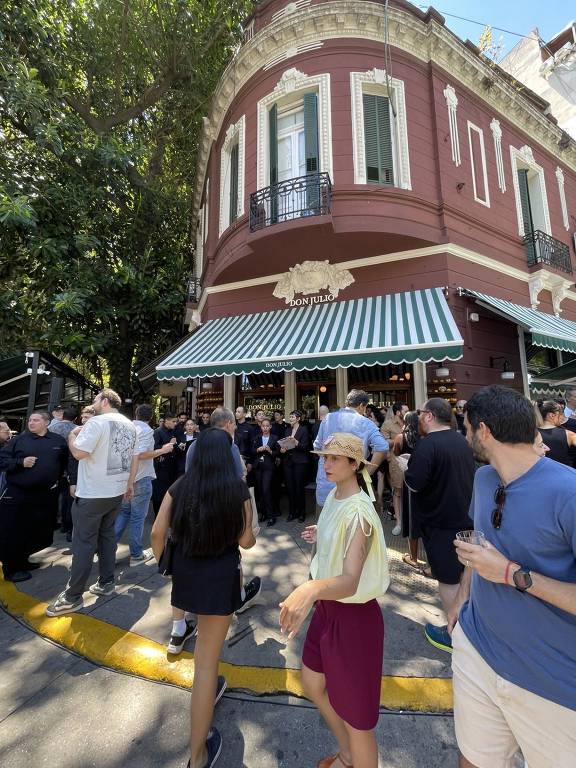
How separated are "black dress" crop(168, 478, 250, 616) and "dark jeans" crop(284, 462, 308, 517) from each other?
14.3 feet

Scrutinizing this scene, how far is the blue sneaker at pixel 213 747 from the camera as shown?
2028mm

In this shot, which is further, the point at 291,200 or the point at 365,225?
the point at 291,200

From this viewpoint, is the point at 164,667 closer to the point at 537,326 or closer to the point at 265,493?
the point at 265,493

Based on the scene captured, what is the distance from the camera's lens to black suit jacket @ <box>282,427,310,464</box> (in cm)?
669

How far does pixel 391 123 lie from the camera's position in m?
8.69

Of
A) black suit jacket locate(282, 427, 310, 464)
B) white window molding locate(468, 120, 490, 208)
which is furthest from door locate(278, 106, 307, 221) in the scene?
black suit jacket locate(282, 427, 310, 464)

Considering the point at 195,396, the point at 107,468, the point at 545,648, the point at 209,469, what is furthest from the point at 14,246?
the point at 545,648

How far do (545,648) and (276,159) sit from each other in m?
10.4

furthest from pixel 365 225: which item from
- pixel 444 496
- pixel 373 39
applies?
pixel 444 496

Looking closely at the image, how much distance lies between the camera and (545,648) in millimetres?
1333

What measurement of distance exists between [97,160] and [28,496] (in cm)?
1022

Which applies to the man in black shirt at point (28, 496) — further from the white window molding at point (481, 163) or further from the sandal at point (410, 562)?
the white window molding at point (481, 163)

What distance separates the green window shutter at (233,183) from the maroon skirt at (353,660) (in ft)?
34.2

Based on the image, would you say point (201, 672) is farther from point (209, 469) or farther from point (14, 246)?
Answer: point (14, 246)
